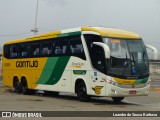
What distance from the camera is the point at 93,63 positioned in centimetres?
1995

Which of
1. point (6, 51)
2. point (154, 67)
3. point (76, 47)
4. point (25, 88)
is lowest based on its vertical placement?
point (154, 67)

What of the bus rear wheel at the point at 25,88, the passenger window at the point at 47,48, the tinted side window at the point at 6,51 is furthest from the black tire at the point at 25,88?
the passenger window at the point at 47,48

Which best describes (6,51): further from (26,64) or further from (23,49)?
(26,64)

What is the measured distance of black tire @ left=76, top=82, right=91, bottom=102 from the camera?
20516 millimetres

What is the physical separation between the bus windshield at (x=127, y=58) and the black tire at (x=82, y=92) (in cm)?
202

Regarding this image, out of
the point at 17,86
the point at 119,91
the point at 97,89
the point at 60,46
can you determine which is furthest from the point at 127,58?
the point at 17,86

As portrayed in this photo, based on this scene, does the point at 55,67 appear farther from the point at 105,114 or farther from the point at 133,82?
the point at 105,114

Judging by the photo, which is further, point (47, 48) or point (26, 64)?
point (26, 64)

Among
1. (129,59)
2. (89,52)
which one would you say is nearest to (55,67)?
(89,52)

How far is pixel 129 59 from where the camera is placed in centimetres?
1955

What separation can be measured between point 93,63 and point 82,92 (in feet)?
5.52

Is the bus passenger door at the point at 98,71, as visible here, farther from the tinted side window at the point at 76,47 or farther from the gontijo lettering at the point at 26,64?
the gontijo lettering at the point at 26,64

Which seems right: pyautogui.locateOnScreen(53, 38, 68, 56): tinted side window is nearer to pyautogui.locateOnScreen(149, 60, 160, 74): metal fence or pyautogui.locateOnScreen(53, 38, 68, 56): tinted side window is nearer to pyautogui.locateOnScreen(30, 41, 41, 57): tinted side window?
pyautogui.locateOnScreen(30, 41, 41, 57): tinted side window

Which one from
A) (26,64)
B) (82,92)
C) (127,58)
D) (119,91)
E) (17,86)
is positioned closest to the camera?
(119,91)
